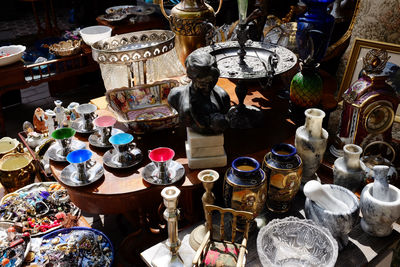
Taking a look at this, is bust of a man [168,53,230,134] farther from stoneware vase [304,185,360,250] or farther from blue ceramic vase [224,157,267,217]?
stoneware vase [304,185,360,250]

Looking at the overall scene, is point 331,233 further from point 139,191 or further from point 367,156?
point 139,191

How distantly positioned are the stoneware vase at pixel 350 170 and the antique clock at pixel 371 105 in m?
0.25

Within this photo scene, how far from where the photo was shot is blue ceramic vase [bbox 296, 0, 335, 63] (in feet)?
6.26

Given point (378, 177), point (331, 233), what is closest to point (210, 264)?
point (331, 233)

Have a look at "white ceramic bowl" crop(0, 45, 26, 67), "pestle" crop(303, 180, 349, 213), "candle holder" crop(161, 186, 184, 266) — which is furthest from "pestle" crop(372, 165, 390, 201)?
"white ceramic bowl" crop(0, 45, 26, 67)

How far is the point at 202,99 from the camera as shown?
5.15ft

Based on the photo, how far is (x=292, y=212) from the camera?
4.99 feet

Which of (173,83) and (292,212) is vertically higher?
(173,83)

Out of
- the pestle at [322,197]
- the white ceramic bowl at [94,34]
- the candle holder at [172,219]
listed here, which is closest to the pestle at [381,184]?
the pestle at [322,197]

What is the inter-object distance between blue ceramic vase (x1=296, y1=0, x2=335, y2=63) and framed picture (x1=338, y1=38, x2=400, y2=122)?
7.2 inches

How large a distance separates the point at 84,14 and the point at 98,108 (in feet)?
11.0

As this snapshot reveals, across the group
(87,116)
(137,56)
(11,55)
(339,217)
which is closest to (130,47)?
(137,56)

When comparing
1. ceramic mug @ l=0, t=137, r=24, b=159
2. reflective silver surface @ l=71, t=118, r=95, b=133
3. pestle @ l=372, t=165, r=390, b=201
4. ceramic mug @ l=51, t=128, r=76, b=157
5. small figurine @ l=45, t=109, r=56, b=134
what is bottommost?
ceramic mug @ l=0, t=137, r=24, b=159

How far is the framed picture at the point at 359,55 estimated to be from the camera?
1.90 metres
